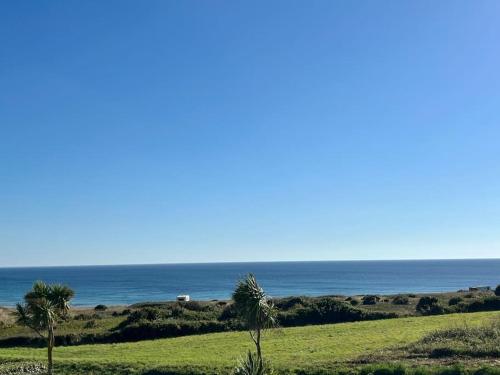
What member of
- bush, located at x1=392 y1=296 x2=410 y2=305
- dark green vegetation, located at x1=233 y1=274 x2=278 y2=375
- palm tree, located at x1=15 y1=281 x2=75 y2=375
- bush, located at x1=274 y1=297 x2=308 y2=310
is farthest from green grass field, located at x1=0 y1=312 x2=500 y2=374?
bush, located at x1=392 y1=296 x2=410 y2=305

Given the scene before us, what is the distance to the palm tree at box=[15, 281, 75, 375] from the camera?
37.3 metres

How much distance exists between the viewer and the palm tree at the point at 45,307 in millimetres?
37344

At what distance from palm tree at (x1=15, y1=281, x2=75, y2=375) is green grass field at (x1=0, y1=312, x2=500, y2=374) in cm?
313

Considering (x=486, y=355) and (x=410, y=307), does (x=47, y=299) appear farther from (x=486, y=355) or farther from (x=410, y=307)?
(x=410, y=307)

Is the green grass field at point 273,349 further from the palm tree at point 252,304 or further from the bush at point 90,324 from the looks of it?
the bush at point 90,324

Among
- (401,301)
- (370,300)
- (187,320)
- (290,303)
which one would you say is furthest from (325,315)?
(370,300)

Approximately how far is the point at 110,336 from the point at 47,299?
69.8ft

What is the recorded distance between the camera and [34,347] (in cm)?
5291

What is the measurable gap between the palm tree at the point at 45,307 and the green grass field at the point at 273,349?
3.13 m

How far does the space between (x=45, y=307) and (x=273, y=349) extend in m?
16.7

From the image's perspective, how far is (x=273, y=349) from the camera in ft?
141

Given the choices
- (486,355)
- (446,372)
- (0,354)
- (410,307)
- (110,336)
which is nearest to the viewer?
(446,372)

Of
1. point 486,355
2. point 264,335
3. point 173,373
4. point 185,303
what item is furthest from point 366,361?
point 185,303

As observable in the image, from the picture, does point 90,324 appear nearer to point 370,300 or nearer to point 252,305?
point 252,305
